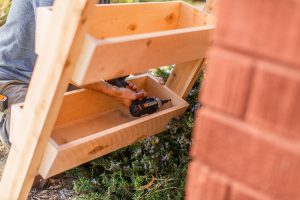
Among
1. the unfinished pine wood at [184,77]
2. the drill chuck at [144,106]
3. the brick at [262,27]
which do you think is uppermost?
the brick at [262,27]

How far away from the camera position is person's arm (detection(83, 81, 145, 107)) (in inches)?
101

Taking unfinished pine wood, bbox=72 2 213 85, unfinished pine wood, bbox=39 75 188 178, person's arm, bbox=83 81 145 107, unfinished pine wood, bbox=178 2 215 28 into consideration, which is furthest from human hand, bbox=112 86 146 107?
unfinished pine wood, bbox=178 2 215 28

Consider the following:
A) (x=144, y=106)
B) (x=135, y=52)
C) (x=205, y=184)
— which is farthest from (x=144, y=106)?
(x=205, y=184)

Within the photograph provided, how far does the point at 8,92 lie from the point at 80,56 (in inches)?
55.2

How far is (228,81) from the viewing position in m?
0.87

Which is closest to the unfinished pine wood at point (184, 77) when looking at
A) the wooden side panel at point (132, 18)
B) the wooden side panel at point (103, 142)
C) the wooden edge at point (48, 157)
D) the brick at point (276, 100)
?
the wooden side panel at point (103, 142)

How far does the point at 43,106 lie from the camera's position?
1829mm

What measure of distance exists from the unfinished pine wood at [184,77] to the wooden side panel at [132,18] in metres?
0.32

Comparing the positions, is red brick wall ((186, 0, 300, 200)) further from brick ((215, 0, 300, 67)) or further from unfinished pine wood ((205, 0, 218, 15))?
unfinished pine wood ((205, 0, 218, 15))

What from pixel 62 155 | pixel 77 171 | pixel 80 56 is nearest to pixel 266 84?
pixel 80 56

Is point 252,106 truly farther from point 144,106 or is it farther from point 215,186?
point 144,106

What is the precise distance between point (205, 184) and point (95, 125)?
1753mm

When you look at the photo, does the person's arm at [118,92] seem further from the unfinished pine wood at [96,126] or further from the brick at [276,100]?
the brick at [276,100]

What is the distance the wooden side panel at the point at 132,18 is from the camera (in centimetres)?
242
